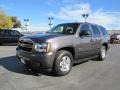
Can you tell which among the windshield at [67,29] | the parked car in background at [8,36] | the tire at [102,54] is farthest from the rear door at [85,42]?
the parked car in background at [8,36]

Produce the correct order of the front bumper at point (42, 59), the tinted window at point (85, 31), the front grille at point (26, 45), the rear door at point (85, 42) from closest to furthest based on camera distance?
1. the front bumper at point (42, 59)
2. the front grille at point (26, 45)
3. the rear door at point (85, 42)
4. the tinted window at point (85, 31)

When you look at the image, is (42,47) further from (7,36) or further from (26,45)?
(7,36)

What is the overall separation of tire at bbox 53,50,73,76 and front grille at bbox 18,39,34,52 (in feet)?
3.01

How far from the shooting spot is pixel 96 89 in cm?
637

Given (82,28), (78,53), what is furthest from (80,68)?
(82,28)

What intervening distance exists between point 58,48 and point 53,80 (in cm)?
109

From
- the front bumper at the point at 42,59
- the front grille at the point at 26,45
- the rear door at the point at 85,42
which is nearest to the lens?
the front bumper at the point at 42,59

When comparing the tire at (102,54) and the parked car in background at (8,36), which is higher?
the parked car in background at (8,36)

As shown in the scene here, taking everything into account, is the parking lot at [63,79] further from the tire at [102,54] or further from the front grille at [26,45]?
the tire at [102,54]

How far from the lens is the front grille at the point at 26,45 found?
7.64 meters

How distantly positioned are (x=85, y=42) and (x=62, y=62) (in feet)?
5.20

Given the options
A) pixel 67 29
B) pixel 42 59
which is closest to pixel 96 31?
pixel 67 29

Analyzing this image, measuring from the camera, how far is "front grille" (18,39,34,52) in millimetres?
7640

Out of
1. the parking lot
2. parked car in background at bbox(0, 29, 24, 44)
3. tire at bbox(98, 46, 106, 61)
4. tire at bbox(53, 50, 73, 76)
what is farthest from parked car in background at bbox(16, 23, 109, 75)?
parked car in background at bbox(0, 29, 24, 44)
